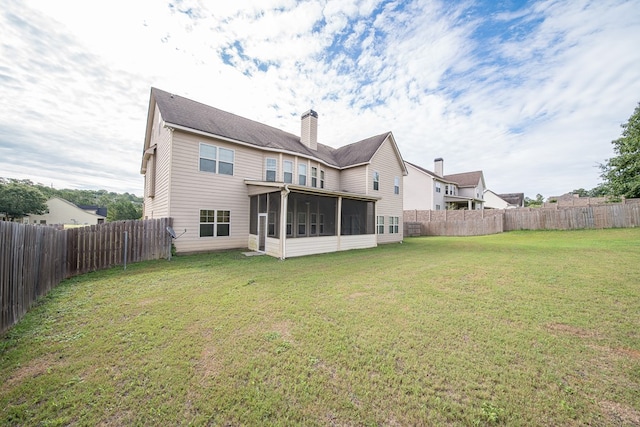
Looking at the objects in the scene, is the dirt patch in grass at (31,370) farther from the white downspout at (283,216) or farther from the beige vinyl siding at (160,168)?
the beige vinyl siding at (160,168)

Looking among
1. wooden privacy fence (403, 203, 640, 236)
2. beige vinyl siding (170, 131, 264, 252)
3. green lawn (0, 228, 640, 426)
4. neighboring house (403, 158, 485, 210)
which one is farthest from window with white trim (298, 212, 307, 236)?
neighboring house (403, 158, 485, 210)

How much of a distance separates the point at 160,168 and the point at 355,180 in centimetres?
1176

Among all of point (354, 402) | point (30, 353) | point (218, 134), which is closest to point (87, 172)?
point (218, 134)

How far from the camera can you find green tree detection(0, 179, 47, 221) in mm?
40188

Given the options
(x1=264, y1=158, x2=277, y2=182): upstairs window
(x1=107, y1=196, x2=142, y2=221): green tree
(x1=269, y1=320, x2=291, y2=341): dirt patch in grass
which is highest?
→ (x1=264, y1=158, x2=277, y2=182): upstairs window

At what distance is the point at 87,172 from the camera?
183ft

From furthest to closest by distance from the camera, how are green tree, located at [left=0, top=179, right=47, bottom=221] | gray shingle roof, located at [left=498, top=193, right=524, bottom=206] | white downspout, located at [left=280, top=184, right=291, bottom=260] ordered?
gray shingle roof, located at [left=498, top=193, right=524, bottom=206] → green tree, located at [left=0, top=179, right=47, bottom=221] → white downspout, located at [left=280, top=184, right=291, bottom=260]

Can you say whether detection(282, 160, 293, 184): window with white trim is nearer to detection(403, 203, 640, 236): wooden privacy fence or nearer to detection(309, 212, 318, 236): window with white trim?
detection(309, 212, 318, 236): window with white trim

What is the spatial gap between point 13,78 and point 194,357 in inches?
699

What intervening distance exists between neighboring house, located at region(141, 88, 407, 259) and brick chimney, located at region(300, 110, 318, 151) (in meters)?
0.07

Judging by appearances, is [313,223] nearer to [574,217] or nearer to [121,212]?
[574,217]

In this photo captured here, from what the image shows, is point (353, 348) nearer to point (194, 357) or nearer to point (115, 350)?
point (194, 357)

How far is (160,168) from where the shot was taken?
11820 millimetres

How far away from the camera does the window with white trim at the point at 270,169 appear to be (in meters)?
13.5
